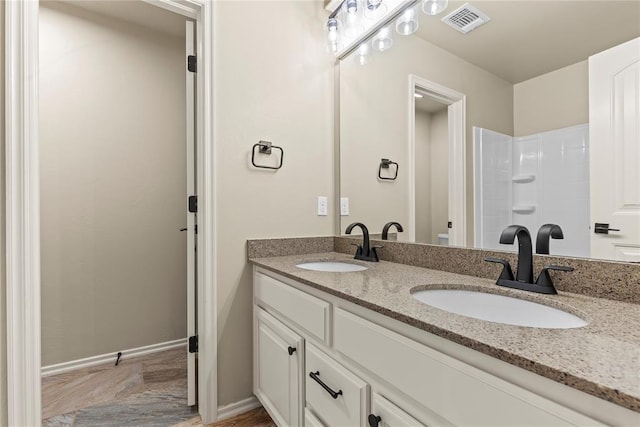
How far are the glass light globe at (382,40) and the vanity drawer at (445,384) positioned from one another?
1.46 meters

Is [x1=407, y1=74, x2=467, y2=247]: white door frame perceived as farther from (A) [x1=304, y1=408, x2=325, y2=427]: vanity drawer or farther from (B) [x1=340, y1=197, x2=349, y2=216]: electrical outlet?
(A) [x1=304, y1=408, x2=325, y2=427]: vanity drawer

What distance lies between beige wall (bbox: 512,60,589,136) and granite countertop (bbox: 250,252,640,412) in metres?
0.51

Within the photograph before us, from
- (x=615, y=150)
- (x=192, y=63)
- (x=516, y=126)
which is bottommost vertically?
(x=615, y=150)

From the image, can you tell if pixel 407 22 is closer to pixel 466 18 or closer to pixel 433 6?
pixel 433 6

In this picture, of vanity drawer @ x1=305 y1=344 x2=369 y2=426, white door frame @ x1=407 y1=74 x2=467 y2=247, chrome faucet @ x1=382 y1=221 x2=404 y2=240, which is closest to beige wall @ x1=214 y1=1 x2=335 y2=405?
chrome faucet @ x1=382 y1=221 x2=404 y2=240

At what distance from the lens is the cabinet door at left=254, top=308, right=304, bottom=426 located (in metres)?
1.22

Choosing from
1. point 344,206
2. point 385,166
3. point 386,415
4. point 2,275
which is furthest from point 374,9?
point 2,275

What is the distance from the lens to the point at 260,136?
171 cm

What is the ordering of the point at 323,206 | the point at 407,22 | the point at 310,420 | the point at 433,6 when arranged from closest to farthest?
the point at 310,420 → the point at 433,6 → the point at 407,22 → the point at 323,206

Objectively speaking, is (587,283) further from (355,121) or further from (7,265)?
(7,265)

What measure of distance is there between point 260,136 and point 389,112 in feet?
2.35

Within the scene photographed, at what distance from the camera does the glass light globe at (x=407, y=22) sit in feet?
4.90

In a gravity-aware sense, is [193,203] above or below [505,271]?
above

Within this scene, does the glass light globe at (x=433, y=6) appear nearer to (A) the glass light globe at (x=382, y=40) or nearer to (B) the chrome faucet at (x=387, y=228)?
(A) the glass light globe at (x=382, y=40)
